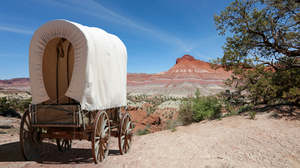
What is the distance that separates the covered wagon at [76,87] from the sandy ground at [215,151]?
63 centimetres

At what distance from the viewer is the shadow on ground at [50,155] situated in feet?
15.1

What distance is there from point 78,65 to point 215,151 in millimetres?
4452

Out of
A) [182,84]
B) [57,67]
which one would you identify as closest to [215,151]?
[57,67]

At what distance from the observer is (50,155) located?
522cm

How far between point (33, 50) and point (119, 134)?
10.0 feet

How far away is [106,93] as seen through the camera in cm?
449

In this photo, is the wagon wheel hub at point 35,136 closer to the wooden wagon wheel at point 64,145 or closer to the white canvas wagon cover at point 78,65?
the white canvas wagon cover at point 78,65

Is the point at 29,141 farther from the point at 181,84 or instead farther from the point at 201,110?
the point at 181,84

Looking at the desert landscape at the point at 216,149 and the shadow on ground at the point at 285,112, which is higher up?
the shadow on ground at the point at 285,112

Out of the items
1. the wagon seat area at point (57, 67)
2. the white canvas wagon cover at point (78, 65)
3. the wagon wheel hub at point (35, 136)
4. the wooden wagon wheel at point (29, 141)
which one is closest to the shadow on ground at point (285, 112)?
the white canvas wagon cover at point (78, 65)

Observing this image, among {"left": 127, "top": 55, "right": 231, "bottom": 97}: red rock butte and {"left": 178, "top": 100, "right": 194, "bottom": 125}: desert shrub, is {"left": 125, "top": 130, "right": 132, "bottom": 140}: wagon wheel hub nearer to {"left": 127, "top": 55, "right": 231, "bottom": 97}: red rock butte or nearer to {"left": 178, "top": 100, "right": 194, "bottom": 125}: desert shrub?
{"left": 178, "top": 100, "right": 194, "bottom": 125}: desert shrub

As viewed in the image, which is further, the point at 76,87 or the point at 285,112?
the point at 285,112

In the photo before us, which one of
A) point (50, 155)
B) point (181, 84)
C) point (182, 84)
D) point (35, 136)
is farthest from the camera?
point (181, 84)

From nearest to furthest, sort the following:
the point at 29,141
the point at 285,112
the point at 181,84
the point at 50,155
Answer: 1. the point at 29,141
2. the point at 50,155
3. the point at 285,112
4. the point at 181,84
